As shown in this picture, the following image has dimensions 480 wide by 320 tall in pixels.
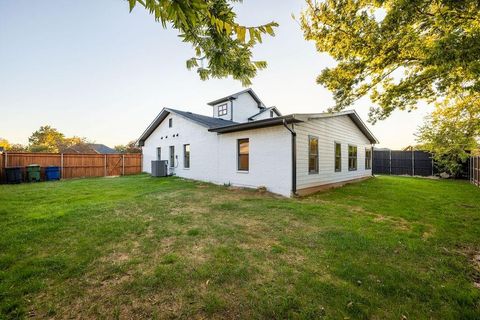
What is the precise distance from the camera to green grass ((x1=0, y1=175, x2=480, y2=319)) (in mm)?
2100

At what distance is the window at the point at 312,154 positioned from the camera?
9000 mm

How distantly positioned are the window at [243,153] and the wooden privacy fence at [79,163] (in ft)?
41.3

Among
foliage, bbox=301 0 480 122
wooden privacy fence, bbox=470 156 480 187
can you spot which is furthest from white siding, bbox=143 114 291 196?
wooden privacy fence, bbox=470 156 480 187

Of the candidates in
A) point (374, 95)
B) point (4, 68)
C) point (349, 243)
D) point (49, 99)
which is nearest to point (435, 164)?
point (374, 95)

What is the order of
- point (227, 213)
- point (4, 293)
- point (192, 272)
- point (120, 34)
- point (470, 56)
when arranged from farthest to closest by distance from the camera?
1. point (120, 34)
2. point (227, 213)
3. point (470, 56)
4. point (192, 272)
5. point (4, 293)

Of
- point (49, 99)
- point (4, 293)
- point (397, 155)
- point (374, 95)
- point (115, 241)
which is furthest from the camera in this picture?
point (397, 155)

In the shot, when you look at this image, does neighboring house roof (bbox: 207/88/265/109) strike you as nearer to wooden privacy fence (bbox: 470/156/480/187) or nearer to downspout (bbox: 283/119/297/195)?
downspout (bbox: 283/119/297/195)

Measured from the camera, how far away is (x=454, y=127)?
10445mm

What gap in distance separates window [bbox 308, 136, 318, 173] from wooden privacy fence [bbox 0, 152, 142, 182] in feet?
51.6

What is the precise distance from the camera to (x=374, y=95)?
21.6 ft

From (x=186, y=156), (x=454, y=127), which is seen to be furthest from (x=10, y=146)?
(x=454, y=127)

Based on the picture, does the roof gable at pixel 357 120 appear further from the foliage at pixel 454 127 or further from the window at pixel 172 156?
the window at pixel 172 156

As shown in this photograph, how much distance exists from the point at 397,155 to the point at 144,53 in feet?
70.2

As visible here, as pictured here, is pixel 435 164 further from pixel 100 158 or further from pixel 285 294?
pixel 100 158
